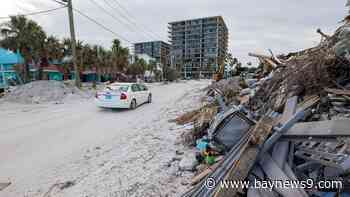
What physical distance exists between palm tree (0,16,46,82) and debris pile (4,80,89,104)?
5.39m

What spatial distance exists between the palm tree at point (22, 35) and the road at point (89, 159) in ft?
49.8

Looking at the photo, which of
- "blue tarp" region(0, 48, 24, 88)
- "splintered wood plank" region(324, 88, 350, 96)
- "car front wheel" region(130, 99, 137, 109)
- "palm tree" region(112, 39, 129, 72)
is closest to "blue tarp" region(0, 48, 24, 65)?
"blue tarp" region(0, 48, 24, 88)

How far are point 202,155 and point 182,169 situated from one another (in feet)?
1.55

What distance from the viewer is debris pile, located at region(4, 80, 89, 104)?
554 inches

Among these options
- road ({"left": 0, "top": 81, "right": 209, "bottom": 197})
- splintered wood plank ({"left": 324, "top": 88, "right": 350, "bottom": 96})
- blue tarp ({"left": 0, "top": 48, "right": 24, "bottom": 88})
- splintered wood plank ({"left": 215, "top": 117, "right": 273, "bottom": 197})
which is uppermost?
blue tarp ({"left": 0, "top": 48, "right": 24, "bottom": 88})

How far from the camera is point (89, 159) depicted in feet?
14.1

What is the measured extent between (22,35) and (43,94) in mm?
7956

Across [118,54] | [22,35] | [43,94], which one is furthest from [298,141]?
[118,54]

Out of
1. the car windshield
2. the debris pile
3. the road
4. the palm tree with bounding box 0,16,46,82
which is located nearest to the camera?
the road

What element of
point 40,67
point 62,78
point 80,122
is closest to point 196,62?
point 62,78

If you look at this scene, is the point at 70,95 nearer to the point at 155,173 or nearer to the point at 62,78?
the point at 155,173

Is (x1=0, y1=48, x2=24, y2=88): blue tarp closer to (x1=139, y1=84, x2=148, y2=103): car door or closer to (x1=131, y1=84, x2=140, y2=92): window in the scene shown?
(x1=139, y1=84, x2=148, y2=103): car door

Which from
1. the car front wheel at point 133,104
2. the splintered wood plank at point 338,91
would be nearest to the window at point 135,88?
the car front wheel at point 133,104

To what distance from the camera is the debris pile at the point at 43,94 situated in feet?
46.1
